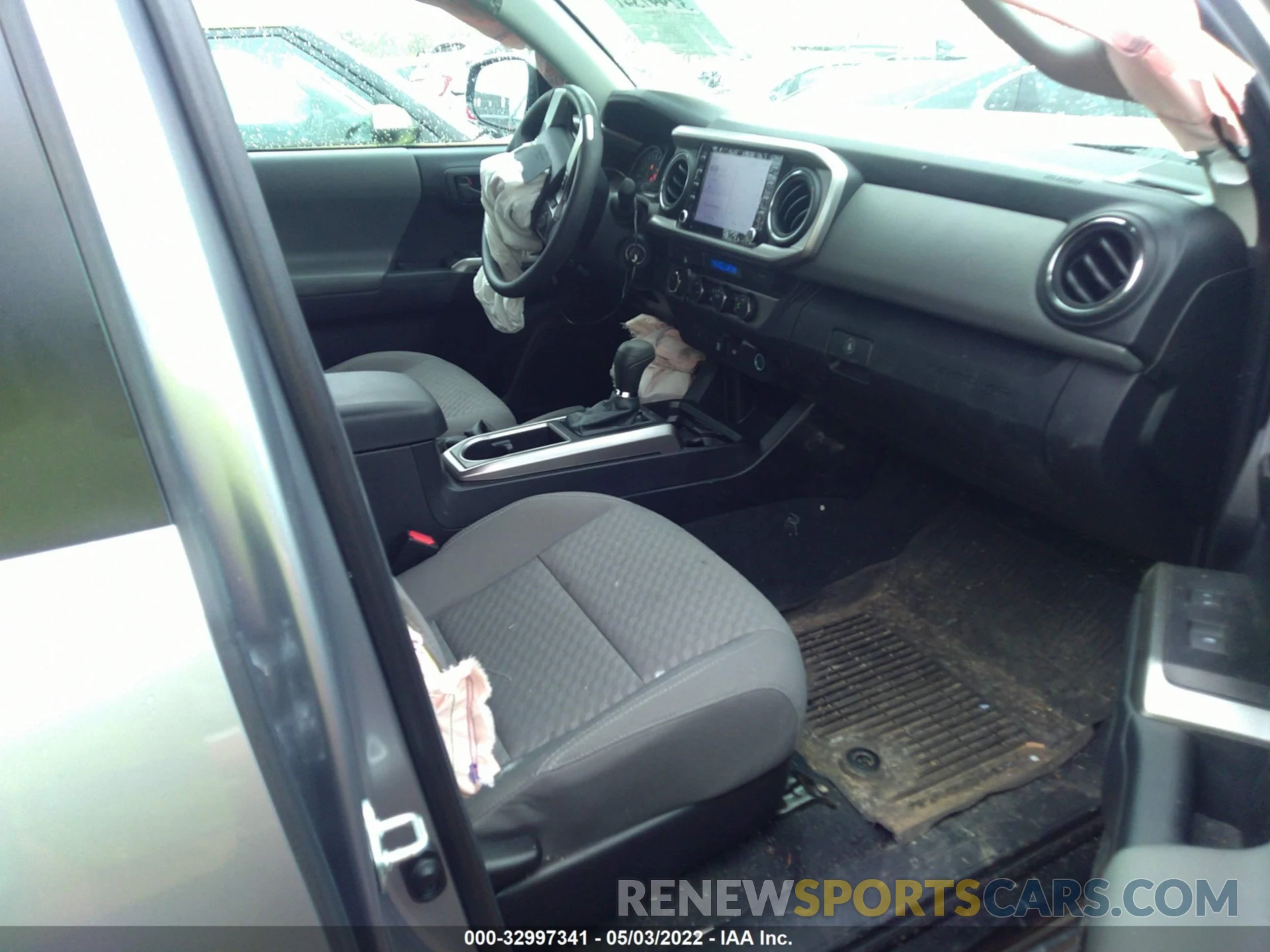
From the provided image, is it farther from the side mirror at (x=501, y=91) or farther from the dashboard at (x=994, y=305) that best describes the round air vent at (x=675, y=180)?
the side mirror at (x=501, y=91)

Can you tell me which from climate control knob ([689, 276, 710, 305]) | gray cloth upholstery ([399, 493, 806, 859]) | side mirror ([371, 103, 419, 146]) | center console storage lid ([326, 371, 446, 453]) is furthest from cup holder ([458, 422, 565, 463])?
side mirror ([371, 103, 419, 146])

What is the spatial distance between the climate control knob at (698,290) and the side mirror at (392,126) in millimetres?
1139

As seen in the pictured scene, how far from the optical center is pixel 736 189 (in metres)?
1.83

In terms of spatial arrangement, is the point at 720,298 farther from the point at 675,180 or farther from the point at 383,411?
the point at 383,411

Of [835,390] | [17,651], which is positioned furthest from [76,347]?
[835,390]

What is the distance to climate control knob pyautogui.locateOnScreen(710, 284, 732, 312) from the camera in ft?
6.39

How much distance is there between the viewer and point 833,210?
162cm

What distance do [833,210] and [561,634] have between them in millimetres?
911

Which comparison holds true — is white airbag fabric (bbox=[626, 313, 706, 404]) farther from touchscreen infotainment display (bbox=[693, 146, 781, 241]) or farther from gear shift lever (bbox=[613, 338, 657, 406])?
touchscreen infotainment display (bbox=[693, 146, 781, 241])

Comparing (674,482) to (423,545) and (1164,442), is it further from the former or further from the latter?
(1164,442)

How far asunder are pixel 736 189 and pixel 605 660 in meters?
1.07

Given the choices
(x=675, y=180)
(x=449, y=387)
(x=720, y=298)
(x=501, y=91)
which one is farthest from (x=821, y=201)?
(x=501, y=91)

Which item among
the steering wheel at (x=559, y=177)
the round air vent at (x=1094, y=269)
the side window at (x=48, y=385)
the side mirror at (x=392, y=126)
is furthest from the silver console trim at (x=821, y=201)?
the side window at (x=48, y=385)

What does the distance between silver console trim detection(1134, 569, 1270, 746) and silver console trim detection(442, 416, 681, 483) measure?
1.17m
